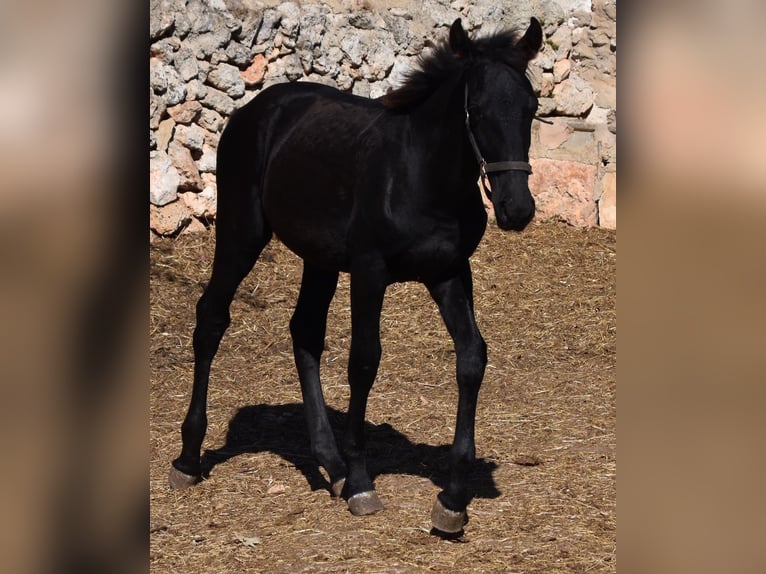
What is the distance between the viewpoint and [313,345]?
5469mm

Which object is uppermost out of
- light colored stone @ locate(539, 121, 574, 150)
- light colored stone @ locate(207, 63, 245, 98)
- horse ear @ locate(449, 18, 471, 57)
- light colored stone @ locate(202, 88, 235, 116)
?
light colored stone @ locate(207, 63, 245, 98)

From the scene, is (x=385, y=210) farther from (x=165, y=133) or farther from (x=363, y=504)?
(x=165, y=133)

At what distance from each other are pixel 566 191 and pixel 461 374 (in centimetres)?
641

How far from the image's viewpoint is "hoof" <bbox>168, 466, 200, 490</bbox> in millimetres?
5277

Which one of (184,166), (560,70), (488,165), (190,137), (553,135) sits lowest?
(488,165)

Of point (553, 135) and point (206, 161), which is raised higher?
point (553, 135)

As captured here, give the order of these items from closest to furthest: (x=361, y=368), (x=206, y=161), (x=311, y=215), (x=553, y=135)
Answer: (x=361, y=368) < (x=311, y=215) < (x=206, y=161) < (x=553, y=135)

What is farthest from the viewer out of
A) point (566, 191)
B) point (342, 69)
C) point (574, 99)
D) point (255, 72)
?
point (574, 99)

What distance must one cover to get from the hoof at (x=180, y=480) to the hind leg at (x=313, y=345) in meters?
0.67

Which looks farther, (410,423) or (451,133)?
(410,423)

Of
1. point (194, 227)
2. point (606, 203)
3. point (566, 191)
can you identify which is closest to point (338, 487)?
point (194, 227)

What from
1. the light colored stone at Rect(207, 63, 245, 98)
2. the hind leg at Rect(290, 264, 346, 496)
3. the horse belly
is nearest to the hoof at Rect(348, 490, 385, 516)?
the hind leg at Rect(290, 264, 346, 496)

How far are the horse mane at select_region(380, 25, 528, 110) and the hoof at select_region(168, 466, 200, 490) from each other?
7.25 ft

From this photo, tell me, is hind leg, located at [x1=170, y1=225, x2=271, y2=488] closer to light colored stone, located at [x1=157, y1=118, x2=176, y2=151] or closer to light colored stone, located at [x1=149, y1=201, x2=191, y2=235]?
light colored stone, located at [x1=149, y1=201, x2=191, y2=235]
